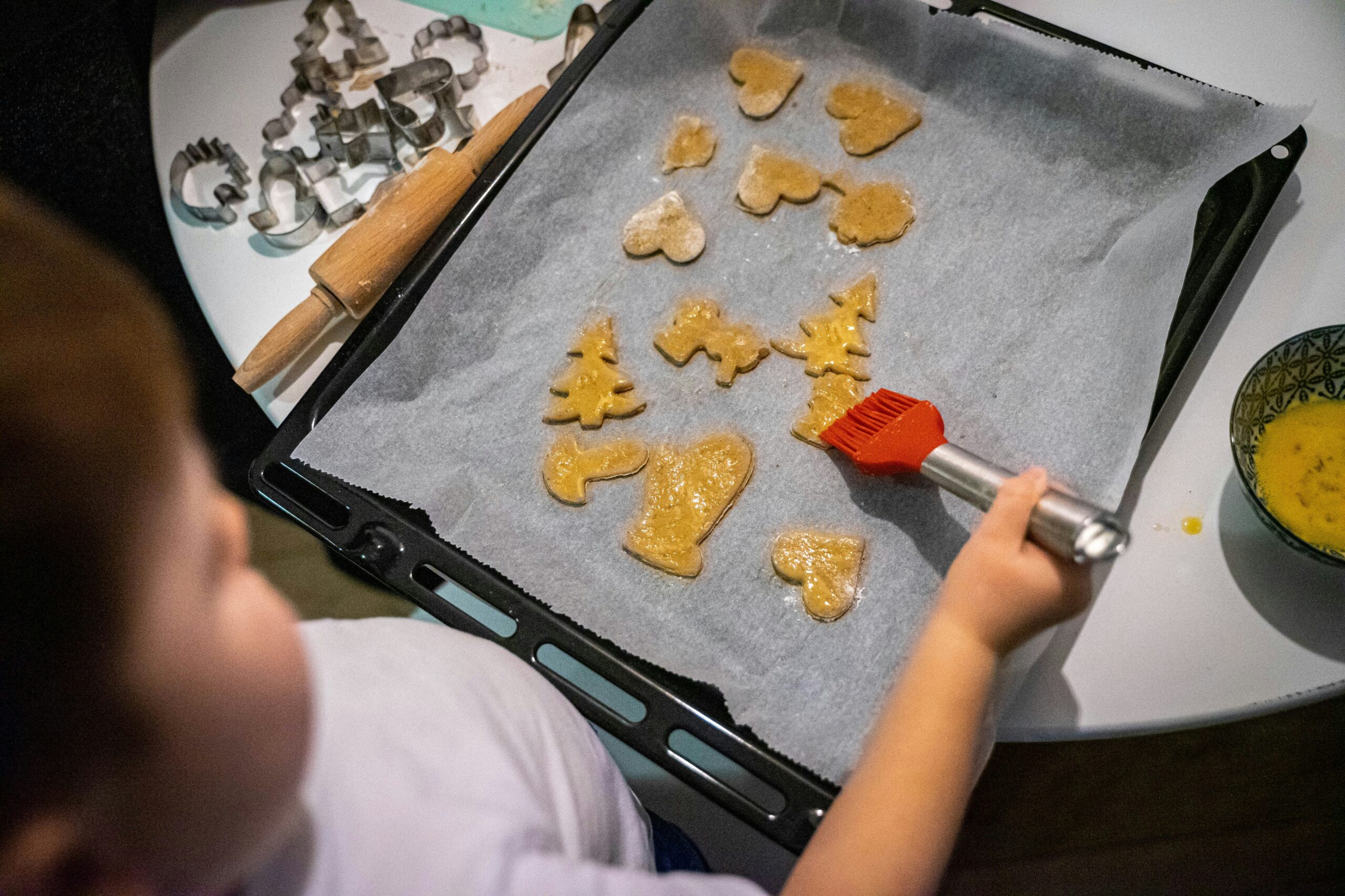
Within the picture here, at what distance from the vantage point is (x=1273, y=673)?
0.76 meters

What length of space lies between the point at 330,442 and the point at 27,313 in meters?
0.68

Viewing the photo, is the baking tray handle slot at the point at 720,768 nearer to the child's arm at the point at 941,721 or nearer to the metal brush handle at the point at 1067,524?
the child's arm at the point at 941,721

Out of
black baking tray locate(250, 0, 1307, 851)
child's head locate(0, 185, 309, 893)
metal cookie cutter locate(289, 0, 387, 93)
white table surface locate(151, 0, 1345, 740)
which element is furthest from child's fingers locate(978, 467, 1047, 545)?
metal cookie cutter locate(289, 0, 387, 93)

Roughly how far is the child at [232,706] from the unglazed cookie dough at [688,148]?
719 millimetres

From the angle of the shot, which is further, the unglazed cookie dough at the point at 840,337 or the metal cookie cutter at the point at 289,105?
the metal cookie cutter at the point at 289,105

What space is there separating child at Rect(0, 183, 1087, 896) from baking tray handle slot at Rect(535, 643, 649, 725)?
0.54ft

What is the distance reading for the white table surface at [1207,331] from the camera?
768 millimetres

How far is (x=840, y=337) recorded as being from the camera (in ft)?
3.37

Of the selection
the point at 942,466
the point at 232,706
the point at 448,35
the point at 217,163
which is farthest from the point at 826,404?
the point at 217,163

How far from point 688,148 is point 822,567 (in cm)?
66

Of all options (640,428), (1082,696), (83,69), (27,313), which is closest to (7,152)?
(83,69)

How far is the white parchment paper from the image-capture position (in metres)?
0.90

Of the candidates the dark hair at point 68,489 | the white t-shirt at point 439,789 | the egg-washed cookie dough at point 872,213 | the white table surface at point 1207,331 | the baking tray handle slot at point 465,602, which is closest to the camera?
the dark hair at point 68,489

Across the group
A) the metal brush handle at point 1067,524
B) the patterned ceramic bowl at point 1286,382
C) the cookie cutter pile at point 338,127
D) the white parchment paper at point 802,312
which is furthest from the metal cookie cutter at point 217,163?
the patterned ceramic bowl at point 1286,382
